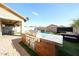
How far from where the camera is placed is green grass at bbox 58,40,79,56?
2.96 metres

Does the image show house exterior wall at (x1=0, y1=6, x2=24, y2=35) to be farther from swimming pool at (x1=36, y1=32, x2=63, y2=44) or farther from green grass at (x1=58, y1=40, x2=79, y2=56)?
green grass at (x1=58, y1=40, x2=79, y2=56)

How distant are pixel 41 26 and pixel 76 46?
0.87 m

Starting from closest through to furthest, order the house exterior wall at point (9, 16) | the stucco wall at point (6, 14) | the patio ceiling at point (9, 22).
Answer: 1. the house exterior wall at point (9, 16)
2. the stucco wall at point (6, 14)
3. the patio ceiling at point (9, 22)

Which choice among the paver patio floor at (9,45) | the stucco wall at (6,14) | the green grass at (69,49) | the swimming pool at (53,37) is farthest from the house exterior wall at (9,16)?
the green grass at (69,49)

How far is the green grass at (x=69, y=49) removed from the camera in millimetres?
2959

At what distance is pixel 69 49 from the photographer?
2979mm

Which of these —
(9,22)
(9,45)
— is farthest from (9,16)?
(9,45)

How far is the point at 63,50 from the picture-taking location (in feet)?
9.73

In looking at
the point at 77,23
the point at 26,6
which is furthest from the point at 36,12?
the point at 77,23

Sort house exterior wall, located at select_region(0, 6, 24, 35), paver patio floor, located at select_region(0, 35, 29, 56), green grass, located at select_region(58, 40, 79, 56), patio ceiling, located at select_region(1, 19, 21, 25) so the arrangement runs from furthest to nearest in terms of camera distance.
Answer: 1. patio ceiling, located at select_region(1, 19, 21, 25)
2. house exterior wall, located at select_region(0, 6, 24, 35)
3. paver patio floor, located at select_region(0, 35, 29, 56)
4. green grass, located at select_region(58, 40, 79, 56)

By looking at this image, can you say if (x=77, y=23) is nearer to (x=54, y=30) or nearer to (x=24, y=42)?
(x=54, y=30)

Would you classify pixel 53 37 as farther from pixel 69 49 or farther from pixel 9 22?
pixel 9 22

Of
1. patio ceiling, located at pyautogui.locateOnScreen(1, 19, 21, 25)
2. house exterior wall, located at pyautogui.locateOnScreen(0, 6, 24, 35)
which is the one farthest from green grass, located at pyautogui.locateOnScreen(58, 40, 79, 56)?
patio ceiling, located at pyautogui.locateOnScreen(1, 19, 21, 25)

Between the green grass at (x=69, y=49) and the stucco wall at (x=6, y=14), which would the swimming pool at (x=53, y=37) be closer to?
the green grass at (x=69, y=49)
